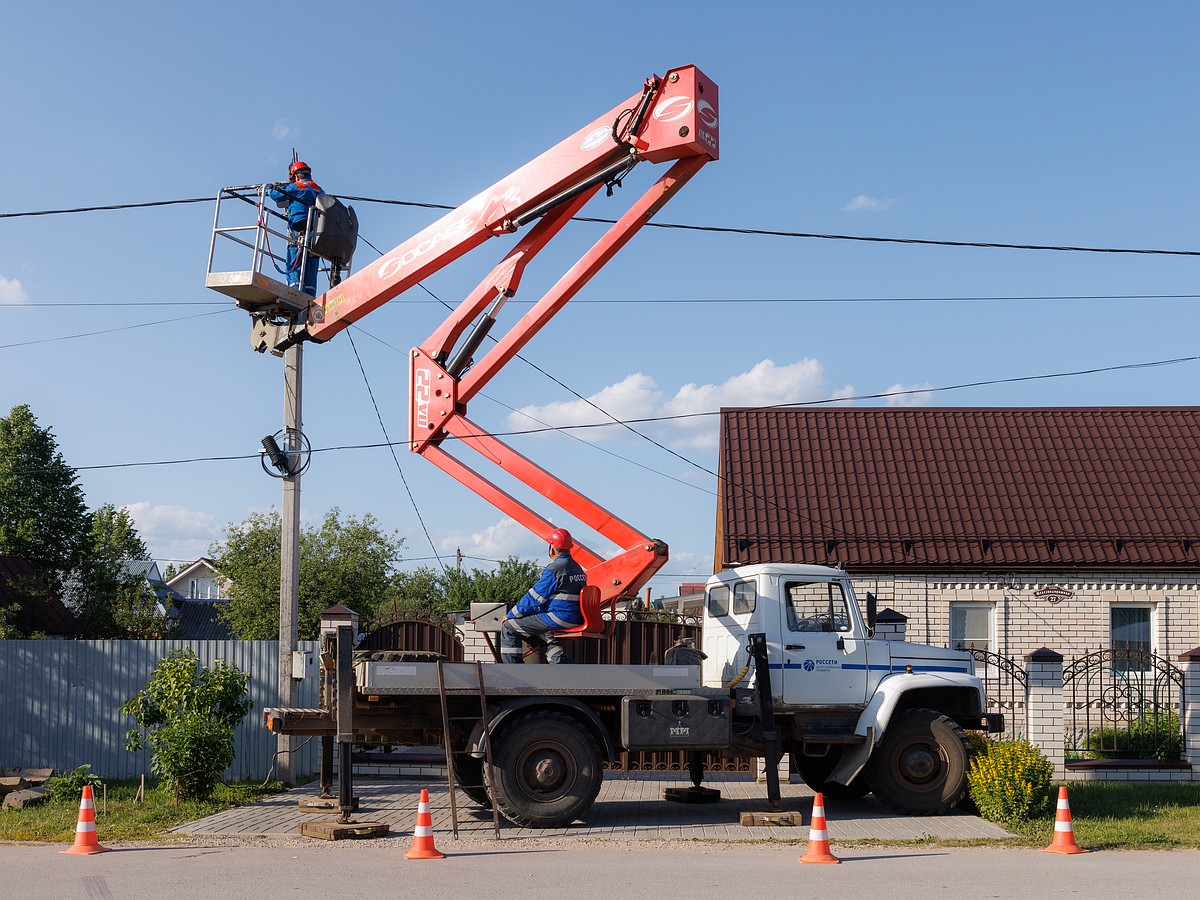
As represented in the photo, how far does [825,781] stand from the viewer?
42.6ft

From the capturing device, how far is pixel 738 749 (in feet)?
38.7

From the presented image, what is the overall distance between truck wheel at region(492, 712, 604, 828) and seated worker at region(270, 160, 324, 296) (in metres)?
5.66

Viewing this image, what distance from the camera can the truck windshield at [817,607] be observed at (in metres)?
12.1

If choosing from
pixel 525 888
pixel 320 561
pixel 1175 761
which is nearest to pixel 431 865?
pixel 525 888

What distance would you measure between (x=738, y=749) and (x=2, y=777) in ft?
25.7

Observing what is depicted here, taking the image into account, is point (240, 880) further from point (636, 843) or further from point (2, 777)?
point (2, 777)

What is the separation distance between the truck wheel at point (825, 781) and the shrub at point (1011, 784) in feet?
5.49

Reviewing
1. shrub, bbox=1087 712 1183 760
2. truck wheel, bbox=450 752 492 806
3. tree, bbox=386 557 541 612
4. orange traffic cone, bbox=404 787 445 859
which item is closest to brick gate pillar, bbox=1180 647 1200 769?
shrub, bbox=1087 712 1183 760

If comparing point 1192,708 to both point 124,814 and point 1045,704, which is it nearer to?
point 1045,704

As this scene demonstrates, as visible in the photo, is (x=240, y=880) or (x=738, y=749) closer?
(x=240, y=880)

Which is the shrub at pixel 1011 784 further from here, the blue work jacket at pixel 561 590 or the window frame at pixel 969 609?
the window frame at pixel 969 609

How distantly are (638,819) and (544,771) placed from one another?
134 cm

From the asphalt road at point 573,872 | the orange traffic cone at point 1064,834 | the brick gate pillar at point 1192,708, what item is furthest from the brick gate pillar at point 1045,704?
the orange traffic cone at point 1064,834

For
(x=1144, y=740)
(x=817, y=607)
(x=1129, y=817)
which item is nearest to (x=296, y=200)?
(x=817, y=607)
